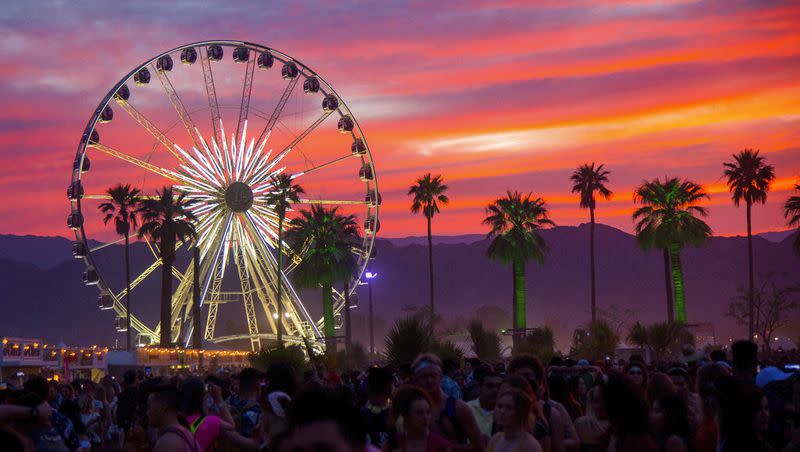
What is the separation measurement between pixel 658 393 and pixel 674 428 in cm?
127

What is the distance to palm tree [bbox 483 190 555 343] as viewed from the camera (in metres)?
70.8

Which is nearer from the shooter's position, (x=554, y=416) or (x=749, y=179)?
(x=554, y=416)

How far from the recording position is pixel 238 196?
58625 mm

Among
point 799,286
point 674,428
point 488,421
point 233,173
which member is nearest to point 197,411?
point 488,421

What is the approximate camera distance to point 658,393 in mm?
10906

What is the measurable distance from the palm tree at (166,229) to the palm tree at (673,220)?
2635 cm

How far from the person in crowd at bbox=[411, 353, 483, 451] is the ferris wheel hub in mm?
48996

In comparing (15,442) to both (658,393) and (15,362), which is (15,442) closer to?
(658,393)

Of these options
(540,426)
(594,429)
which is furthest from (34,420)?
(594,429)

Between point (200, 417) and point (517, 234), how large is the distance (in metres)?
61.8

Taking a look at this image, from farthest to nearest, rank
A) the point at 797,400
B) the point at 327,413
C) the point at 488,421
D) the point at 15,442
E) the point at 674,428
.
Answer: the point at 488,421
the point at 674,428
the point at 797,400
the point at 15,442
the point at 327,413

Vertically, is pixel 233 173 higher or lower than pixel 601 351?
higher

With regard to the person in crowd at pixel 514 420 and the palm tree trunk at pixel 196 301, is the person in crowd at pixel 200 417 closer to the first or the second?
the person in crowd at pixel 514 420

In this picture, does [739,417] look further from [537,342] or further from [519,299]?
[519,299]
